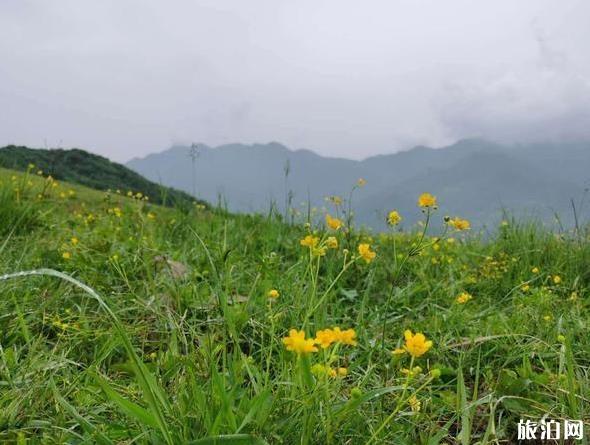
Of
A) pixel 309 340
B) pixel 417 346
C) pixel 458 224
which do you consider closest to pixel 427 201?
pixel 458 224

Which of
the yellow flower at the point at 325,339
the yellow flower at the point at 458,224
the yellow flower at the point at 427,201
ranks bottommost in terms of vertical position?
the yellow flower at the point at 325,339

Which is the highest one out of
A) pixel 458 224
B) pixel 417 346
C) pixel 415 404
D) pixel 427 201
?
pixel 427 201

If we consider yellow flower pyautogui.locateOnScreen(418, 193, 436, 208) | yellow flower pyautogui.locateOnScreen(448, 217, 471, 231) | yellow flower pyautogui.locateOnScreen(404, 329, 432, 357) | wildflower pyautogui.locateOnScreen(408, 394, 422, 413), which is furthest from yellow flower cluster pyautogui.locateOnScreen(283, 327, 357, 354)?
yellow flower pyautogui.locateOnScreen(448, 217, 471, 231)

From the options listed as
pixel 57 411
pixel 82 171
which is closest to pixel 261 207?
pixel 57 411

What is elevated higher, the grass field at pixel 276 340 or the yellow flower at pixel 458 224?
the yellow flower at pixel 458 224

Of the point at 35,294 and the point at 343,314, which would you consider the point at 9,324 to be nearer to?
the point at 35,294

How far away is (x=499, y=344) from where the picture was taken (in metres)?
2.74

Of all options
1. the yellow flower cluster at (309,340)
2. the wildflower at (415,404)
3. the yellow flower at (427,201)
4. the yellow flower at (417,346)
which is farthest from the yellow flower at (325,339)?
the yellow flower at (427,201)

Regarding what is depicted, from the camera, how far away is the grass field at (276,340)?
66.0 inches

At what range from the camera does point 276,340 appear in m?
2.43

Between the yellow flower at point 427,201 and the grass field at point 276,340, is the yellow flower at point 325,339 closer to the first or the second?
the grass field at point 276,340

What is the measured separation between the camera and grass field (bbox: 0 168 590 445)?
1.68 m

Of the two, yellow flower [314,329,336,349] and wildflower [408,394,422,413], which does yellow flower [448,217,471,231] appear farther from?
yellow flower [314,329,336,349]

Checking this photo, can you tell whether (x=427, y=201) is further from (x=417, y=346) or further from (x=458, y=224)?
(x=417, y=346)
